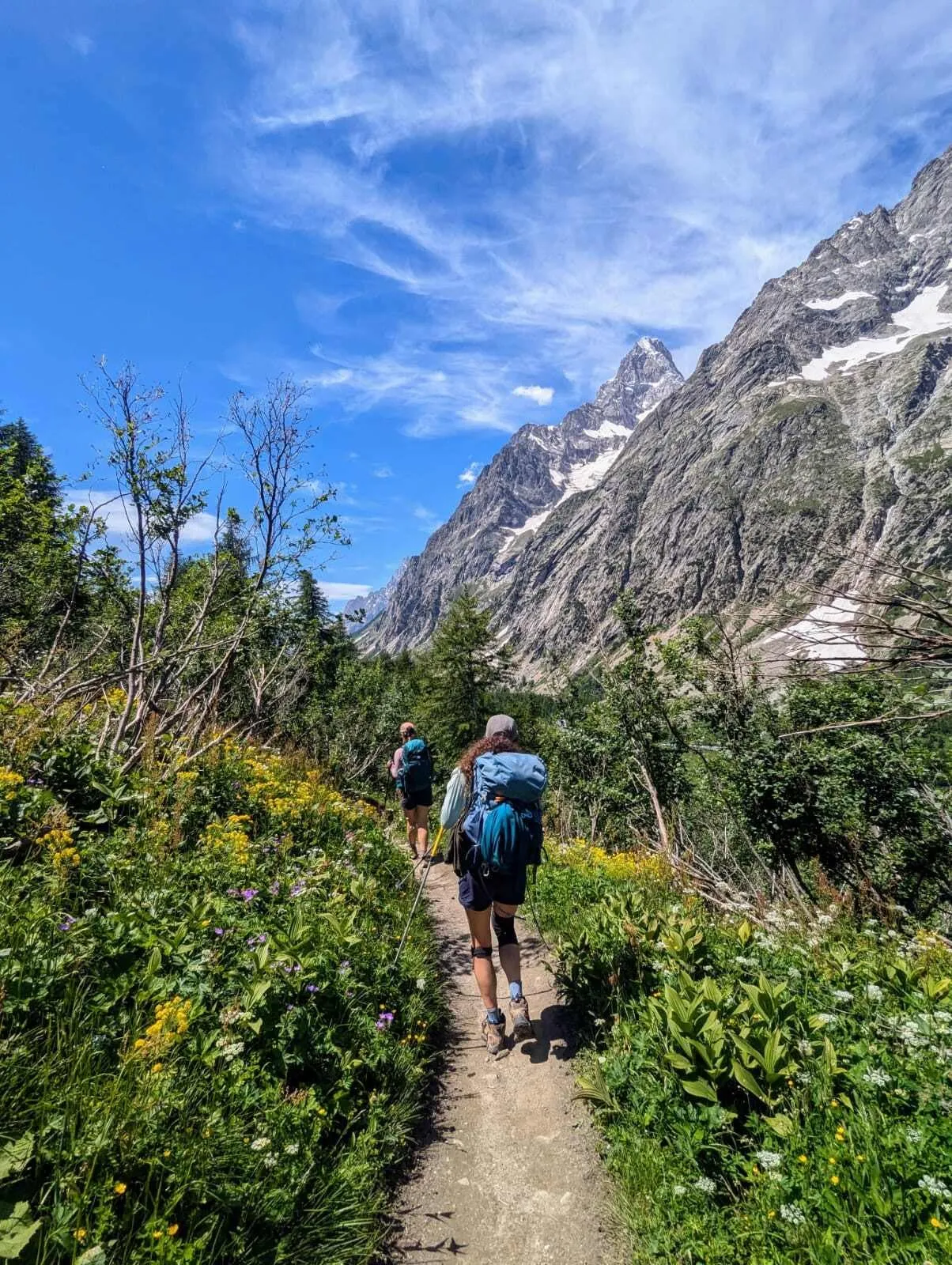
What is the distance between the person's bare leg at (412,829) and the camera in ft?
31.0

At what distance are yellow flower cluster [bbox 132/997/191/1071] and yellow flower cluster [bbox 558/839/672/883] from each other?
217 inches

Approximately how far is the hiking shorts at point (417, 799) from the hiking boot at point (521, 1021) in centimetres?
499

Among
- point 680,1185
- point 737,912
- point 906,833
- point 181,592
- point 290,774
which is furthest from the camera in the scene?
point 181,592

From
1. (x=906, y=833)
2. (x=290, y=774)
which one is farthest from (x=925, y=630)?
(x=906, y=833)

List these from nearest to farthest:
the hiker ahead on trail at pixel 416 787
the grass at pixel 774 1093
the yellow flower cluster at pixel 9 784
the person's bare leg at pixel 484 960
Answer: the grass at pixel 774 1093
the yellow flower cluster at pixel 9 784
the person's bare leg at pixel 484 960
the hiker ahead on trail at pixel 416 787

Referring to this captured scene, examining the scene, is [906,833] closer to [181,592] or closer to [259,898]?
[259,898]

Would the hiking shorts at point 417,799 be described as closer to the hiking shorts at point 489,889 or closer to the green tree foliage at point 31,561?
the hiking shorts at point 489,889

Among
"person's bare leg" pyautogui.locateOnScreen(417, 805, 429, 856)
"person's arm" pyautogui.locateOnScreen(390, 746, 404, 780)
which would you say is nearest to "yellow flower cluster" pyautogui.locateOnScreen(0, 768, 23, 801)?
"person's arm" pyautogui.locateOnScreen(390, 746, 404, 780)

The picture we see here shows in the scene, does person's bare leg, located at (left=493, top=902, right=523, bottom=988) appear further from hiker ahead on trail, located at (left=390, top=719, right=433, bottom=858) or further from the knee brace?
hiker ahead on trail, located at (left=390, top=719, right=433, bottom=858)

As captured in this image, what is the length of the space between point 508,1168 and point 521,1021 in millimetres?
1093

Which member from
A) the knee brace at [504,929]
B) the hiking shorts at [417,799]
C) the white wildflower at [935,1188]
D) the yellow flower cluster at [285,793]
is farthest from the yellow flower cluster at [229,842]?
the white wildflower at [935,1188]

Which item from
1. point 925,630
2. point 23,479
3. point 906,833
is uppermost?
point 23,479

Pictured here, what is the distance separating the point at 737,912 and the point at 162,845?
5.99m

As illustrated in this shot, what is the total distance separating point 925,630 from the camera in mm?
1851
